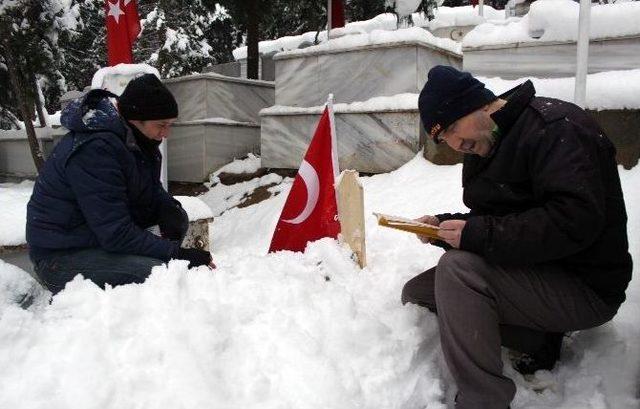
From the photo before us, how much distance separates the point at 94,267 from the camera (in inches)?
107

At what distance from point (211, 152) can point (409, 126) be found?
3.59 meters

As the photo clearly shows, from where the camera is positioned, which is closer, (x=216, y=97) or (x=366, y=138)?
(x=366, y=138)

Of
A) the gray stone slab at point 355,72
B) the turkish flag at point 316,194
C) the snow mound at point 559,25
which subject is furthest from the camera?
the gray stone slab at point 355,72

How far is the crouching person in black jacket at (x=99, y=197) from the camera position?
263cm

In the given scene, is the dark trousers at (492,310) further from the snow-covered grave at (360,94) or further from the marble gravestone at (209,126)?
the marble gravestone at (209,126)

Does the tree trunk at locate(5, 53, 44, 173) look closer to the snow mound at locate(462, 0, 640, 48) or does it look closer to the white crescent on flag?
the white crescent on flag

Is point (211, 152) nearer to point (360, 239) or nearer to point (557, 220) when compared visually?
point (360, 239)

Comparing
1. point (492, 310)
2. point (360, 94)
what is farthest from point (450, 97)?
point (360, 94)

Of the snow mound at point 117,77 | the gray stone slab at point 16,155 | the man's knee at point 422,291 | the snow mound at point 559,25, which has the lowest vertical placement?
the gray stone slab at point 16,155

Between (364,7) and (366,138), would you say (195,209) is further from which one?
(364,7)

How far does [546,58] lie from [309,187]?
9.92ft

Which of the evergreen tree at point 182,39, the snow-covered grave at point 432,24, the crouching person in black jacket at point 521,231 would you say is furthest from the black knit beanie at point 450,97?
the evergreen tree at point 182,39

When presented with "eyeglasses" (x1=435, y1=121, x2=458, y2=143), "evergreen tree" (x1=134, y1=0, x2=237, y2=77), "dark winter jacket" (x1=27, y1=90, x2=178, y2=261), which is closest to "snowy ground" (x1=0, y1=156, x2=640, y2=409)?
"dark winter jacket" (x1=27, y1=90, x2=178, y2=261)

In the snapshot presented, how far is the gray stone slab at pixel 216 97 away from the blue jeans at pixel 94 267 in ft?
19.4
